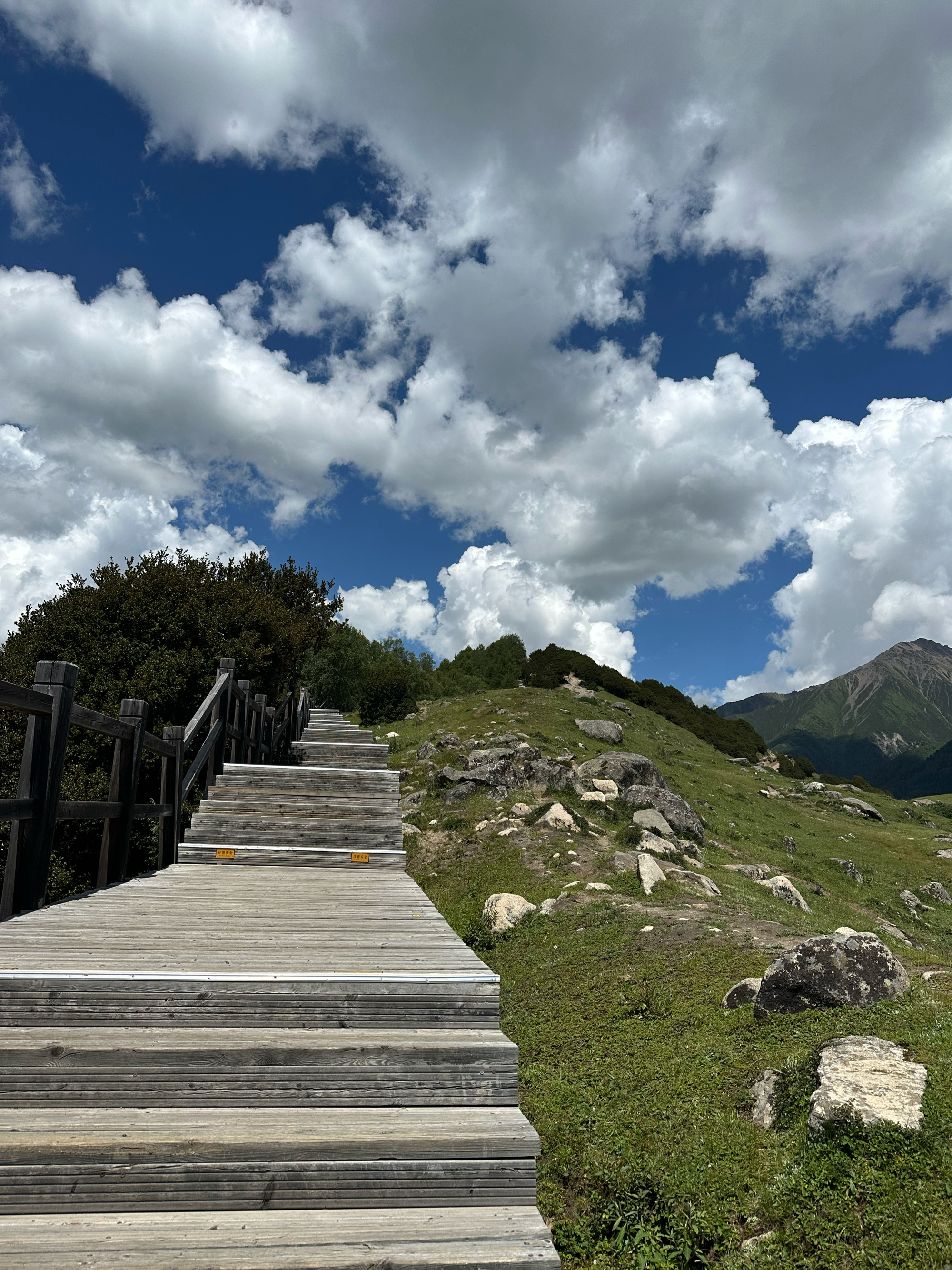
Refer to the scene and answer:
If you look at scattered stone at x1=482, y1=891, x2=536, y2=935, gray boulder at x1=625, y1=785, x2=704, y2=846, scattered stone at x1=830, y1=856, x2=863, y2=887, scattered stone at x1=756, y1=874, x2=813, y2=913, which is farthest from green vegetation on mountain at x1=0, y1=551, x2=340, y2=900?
scattered stone at x1=830, y1=856, x2=863, y2=887

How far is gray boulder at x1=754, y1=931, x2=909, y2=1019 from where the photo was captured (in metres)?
6.84

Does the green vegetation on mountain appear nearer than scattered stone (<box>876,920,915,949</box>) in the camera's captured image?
Yes

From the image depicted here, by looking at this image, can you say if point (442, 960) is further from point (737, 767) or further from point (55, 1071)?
point (737, 767)

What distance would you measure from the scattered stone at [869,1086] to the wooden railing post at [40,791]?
635cm

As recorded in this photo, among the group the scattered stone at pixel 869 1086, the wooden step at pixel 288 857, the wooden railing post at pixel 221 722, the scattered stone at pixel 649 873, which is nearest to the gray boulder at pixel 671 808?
the scattered stone at pixel 649 873

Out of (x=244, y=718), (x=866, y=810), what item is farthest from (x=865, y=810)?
(x=244, y=718)

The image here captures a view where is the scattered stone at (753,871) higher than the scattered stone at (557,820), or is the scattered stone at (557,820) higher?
the scattered stone at (557,820)

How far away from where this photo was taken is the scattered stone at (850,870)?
73.2 feet

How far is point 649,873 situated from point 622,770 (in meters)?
10.3

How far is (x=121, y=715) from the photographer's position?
6.94 metres

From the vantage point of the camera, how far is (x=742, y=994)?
7.62 metres

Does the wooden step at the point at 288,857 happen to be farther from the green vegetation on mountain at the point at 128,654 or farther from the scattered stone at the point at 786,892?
the scattered stone at the point at 786,892

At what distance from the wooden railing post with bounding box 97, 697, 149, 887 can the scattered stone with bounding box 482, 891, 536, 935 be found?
736 cm

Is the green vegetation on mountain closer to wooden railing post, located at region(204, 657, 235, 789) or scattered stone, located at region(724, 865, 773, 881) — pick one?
wooden railing post, located at region(204, 657, 235, 789)
